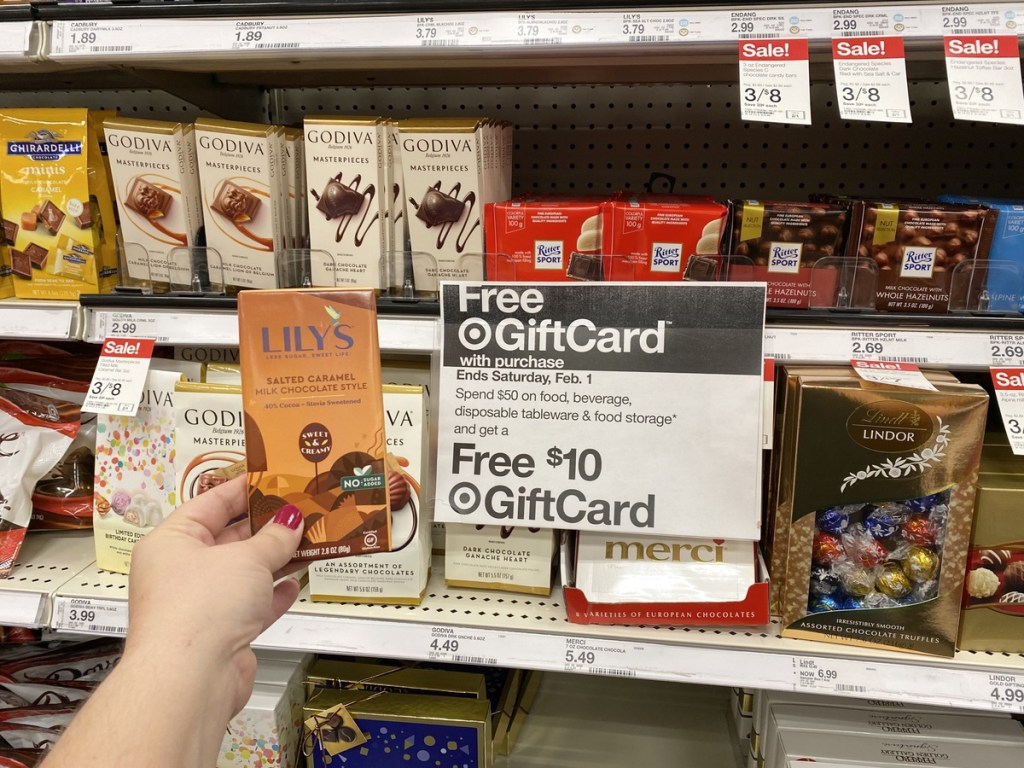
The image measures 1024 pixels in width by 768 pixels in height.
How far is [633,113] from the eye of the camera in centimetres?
155

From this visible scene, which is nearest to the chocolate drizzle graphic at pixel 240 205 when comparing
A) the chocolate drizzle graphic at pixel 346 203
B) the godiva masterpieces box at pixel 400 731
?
the chocolate drizzle graphic at pixel 346 203

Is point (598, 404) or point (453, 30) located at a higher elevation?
point (453, 30)

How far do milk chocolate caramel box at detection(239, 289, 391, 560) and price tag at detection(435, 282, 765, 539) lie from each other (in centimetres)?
29

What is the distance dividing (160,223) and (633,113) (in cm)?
101

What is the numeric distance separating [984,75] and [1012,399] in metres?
0.46

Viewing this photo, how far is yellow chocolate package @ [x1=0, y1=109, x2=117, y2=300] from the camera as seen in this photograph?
49.6 inches

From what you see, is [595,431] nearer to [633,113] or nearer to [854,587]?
[854,587]

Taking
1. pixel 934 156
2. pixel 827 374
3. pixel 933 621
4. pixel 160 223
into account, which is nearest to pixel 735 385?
pixel 827 374

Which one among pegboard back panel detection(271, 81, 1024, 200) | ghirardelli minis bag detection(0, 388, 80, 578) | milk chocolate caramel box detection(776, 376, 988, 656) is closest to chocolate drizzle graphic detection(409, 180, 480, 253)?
pegboard back panel detection(271, 81, 1024, 200)

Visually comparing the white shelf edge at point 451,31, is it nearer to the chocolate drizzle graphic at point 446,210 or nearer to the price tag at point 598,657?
the chocolate drizzle graphic at point 446,210

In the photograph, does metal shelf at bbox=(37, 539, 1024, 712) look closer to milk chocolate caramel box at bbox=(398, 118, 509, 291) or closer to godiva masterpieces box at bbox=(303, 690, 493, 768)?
godiva masterpieces box at bbox=(303, 690, 493, 768)

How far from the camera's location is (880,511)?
3.49 feet

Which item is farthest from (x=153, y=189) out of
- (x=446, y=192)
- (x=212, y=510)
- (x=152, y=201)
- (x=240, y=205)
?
(x=212, y=510)

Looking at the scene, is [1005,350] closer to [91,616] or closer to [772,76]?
[772,76]
